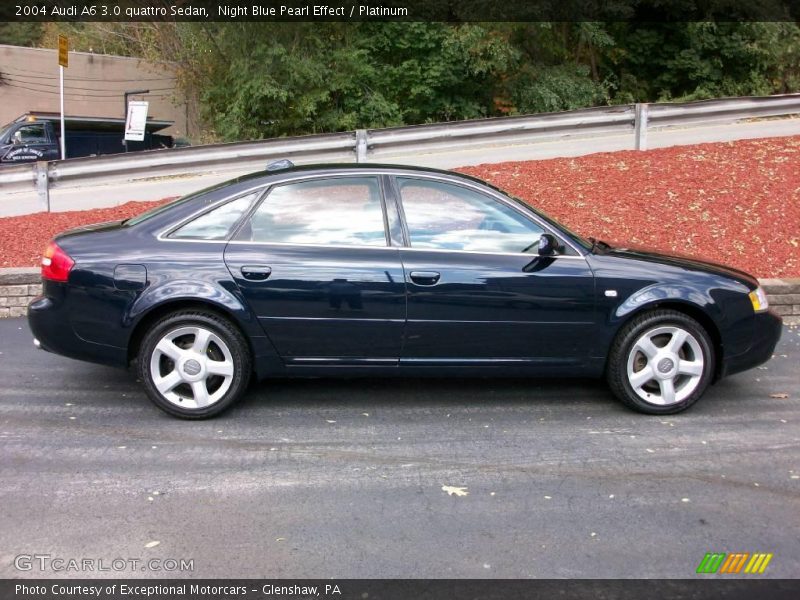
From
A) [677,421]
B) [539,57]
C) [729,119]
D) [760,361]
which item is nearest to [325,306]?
[677,421]

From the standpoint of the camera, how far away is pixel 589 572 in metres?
3.43

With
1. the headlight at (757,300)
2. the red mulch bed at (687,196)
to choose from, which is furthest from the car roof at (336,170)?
the red mulch bed at (687,196)

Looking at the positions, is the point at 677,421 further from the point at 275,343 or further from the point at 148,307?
the point at 148,307

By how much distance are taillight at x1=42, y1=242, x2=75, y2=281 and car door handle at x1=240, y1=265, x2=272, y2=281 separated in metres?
1.08

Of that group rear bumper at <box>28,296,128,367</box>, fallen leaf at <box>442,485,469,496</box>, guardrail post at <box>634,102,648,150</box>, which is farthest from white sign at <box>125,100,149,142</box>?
fallen leaf at <box>442,485,469,496</box>

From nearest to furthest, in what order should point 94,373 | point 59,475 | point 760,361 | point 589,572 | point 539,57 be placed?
point 589,572 < point 59,475 < point 760,361 < point 94,373 < point 539,57

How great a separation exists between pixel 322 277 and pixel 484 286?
1009 millimetres

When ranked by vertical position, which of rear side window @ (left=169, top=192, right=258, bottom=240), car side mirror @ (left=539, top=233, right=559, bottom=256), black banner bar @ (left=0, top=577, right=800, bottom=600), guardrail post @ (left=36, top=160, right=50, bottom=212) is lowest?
black banner bar @ (left=0, top=577, right=800, bottom=600)

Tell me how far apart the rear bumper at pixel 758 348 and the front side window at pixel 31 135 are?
1875 centimetres

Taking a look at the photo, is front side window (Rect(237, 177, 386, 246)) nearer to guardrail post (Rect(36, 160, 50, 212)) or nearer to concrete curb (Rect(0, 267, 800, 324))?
concrete curb (Rect(0, 267, 800, 324))

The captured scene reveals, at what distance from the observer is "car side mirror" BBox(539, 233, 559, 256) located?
16.5ft

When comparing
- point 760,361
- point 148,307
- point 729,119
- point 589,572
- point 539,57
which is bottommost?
point 589,572

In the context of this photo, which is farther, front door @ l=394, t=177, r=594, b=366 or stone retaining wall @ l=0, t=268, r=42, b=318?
stone retaining wall @ l=0, t=268, r=42, b=318

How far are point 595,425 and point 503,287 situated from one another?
1.06 meters
